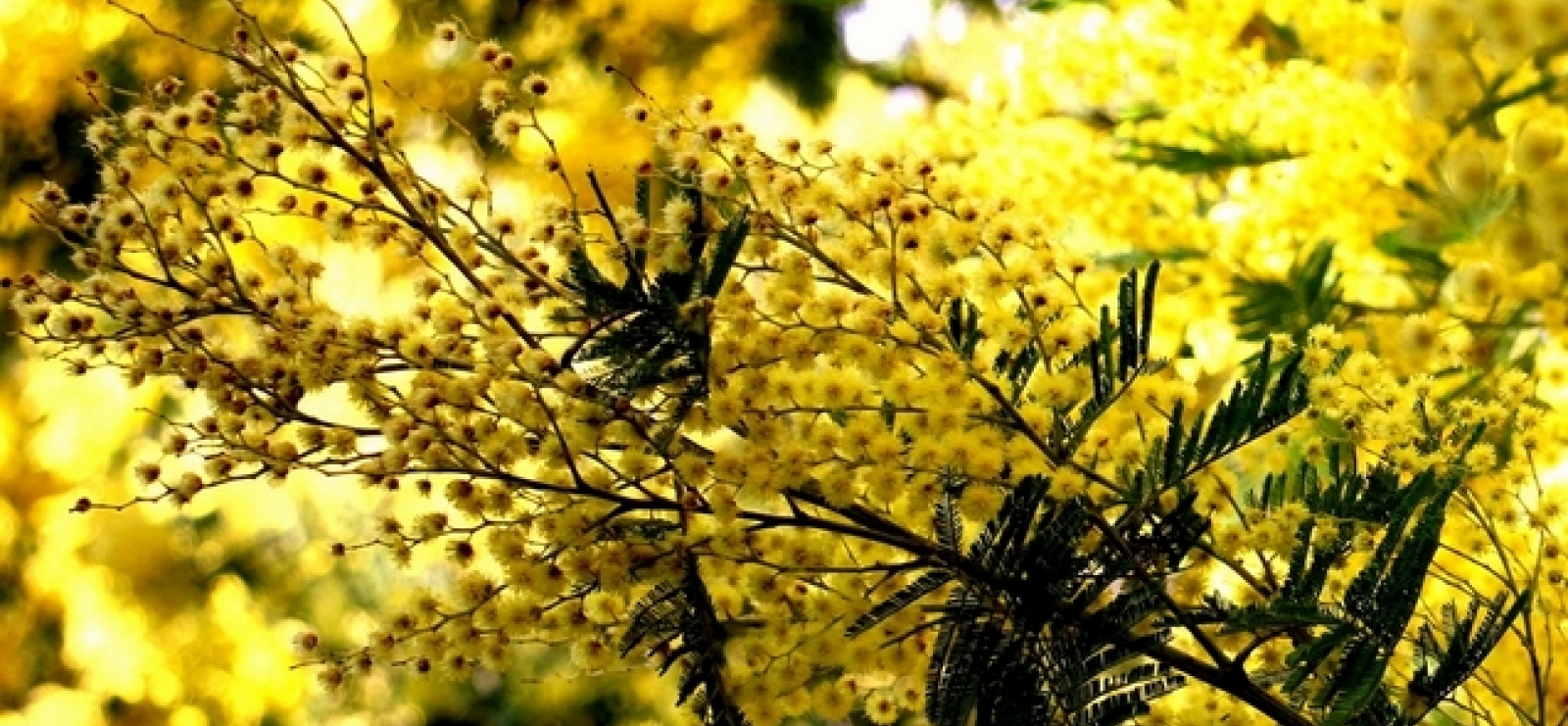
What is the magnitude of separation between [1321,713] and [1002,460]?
0.14m

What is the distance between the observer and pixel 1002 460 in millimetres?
→ 502

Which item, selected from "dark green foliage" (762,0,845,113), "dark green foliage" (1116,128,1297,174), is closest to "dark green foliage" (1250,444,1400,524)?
"dark green foliage" (1116,128,1297,174)

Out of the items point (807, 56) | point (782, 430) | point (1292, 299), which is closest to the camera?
point (782, 430)

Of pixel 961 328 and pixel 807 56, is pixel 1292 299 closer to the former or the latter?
pixel 961 328

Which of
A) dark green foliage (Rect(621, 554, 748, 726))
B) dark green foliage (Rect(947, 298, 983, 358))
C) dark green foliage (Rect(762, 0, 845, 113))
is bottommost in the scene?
dark green foliage (Rect(621, 554, 748, 726))

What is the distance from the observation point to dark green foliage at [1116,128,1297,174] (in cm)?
96

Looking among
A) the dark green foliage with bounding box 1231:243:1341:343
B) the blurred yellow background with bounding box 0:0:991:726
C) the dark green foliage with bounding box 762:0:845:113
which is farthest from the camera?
the dark green foliage with bounding box 762:0:845:113

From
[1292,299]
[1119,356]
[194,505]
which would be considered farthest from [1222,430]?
[194,505]

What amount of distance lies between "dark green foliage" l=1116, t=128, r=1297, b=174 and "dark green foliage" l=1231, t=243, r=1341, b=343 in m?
0.07

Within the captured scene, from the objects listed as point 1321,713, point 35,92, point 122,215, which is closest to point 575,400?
point 122,215

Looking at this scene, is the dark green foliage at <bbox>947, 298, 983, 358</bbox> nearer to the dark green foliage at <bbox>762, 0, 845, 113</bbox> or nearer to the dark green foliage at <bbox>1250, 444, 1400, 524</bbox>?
the dark green foliage at <bbox>1250, 444, 1400, 524</bbox>

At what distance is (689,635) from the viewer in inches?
20.2

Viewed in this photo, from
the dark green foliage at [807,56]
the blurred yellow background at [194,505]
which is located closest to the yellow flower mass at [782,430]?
the blurred yellow background at [194,505]

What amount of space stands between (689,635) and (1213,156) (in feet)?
1.87
